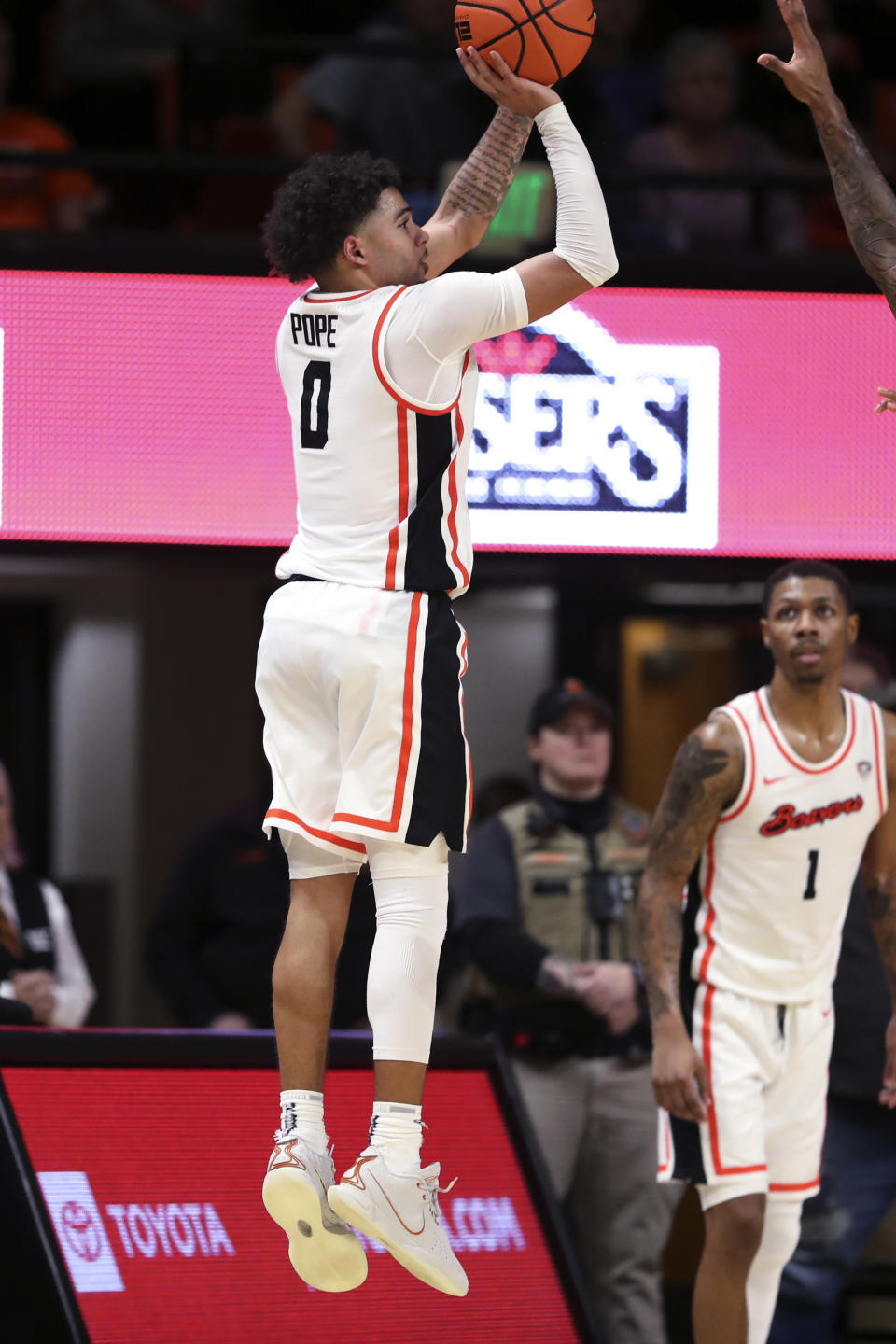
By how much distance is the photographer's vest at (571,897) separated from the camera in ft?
19.0

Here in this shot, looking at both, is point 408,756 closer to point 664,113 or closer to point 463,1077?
point 463,1077

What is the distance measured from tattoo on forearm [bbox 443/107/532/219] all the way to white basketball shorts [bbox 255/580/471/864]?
835 mm

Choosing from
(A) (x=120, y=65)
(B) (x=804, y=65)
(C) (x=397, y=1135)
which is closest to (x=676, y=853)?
(C) (x=397, y=1135)

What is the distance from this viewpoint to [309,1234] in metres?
3.38

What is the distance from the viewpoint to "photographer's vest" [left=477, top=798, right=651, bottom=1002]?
19.0ft

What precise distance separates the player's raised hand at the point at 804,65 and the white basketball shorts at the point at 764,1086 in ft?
7.13

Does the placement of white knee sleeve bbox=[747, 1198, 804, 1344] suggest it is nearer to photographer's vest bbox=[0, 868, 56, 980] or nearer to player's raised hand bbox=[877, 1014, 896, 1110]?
player's raised hand bbox=[877, 1014, 896, 1110]

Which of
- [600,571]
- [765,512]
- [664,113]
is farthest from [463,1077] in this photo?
[664,113]

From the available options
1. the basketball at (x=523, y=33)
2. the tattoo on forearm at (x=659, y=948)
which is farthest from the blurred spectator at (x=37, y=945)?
the basketball at (x=523, y=33)

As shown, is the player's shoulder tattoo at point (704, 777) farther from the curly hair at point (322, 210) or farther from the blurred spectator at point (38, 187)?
the blurred spectator at point (38, 187)

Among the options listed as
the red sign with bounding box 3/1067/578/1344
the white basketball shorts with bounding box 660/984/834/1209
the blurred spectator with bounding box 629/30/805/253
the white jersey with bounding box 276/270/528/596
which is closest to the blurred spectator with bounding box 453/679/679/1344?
the red sign with bounding box 3/1067/578/1344

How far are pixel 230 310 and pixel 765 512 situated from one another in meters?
1.59

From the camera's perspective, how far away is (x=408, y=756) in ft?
11.5

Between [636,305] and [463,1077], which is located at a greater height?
[636,305]
